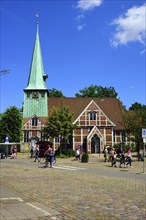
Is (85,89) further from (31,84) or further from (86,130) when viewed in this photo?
(86,130)

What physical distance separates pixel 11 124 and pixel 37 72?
15899 mm

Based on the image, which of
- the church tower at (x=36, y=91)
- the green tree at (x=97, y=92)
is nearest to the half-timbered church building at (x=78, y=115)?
the church tower at (x=36, y=91)

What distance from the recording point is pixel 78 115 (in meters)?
63.6

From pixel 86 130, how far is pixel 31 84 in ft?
50.3

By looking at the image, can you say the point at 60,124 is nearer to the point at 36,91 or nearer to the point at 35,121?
the point at 35,121

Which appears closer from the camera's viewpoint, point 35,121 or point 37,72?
Answer: point 35,121

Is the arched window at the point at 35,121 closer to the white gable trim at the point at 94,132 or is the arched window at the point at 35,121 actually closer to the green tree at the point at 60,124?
the white gable trim at the point at 94,132

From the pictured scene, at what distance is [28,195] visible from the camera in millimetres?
12539

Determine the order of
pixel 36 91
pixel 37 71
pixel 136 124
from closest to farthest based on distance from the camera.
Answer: pixel 136 124
pixel 36 91
pixel 37 71

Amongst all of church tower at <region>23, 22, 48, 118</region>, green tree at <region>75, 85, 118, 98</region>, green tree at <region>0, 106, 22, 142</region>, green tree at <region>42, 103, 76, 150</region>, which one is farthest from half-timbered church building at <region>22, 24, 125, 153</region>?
green tree at <region>75, 85, 118, 98</region>

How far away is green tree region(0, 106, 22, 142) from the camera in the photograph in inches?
2253

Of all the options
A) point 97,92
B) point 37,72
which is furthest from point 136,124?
point 97,92


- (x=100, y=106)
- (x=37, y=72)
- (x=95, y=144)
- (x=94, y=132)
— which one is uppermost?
(x=37, y=72)

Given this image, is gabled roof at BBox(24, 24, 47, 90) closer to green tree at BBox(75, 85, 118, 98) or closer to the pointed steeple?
the pointed steeple
